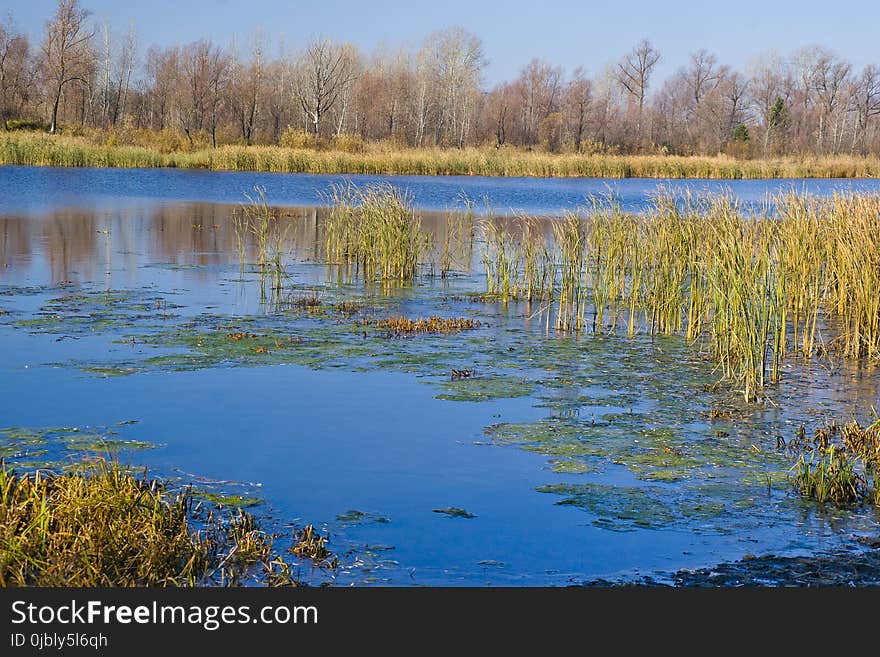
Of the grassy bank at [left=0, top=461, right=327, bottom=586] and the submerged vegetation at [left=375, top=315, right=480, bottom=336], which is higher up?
the submerged vegetation at [left=375, top=315, right=480, bottom=336]

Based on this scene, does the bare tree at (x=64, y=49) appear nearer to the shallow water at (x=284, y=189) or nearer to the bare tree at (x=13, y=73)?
the bare tree at (x=13, y=73)

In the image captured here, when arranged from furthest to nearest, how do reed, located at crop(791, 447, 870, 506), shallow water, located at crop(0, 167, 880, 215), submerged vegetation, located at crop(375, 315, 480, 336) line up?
shallow water, located at crop(0, 167, 880, 215), submerged vegetation, located at crop(375, 315, 480, 336), reed, located at crop(791, 447, 870, 506)

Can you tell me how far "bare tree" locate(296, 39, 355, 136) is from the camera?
6044 centimetres

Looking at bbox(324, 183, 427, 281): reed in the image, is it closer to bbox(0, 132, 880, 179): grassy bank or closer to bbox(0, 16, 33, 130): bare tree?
bbox(0, 132, 880, 179): grassy bank

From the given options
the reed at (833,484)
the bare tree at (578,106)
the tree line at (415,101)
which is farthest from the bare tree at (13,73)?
the reed at (833,484)

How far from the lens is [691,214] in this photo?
1070cm

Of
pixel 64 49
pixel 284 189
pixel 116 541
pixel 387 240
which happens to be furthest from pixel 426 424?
pixel 64 49

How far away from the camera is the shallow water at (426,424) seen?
4848mm

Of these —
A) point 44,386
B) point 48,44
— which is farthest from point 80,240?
point 48,44

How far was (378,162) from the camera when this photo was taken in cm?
3803

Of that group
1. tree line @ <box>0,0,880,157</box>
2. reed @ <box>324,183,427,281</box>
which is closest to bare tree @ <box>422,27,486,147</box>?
tree line @ <box>0,0,880,157</box>

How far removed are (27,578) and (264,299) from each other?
25.7 ft

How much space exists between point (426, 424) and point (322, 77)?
58.7 m

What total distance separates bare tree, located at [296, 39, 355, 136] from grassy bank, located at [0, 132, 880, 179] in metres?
19.3
